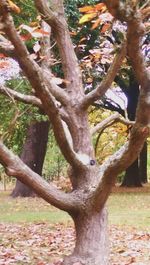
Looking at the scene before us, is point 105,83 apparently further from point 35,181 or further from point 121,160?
point 35,181

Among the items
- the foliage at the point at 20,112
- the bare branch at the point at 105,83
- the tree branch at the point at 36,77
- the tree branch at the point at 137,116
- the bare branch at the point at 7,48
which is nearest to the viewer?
the tree branch at the point at 137,116

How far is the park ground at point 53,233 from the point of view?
7.37m

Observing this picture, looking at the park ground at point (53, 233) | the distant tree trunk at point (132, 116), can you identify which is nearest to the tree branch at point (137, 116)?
the park ground at point (53, 233)

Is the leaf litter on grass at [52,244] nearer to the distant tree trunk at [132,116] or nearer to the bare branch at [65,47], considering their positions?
the bare branch at [65,47]

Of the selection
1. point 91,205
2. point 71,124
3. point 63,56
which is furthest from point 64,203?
point 63,56

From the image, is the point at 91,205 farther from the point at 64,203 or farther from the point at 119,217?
the point at 119,217

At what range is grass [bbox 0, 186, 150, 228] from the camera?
12867mm

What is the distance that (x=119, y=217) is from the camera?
44.0ft

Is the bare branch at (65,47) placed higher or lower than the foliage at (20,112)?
lower

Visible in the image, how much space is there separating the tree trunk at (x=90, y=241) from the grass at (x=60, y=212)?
550 cm

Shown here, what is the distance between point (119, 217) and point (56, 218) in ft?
5.11

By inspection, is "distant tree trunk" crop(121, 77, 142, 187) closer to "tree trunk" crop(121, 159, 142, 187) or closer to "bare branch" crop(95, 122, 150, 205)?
"tree trunk" crop(121, 159, 142, 187)

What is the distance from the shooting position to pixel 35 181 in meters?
5.51

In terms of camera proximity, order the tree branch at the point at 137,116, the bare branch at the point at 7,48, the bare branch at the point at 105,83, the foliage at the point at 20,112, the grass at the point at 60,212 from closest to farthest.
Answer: the tree branch at the point at 137,116 < the bare branch at the point at 7,48 < the bare branch at the point at 105,83 < the foliage at the point at 20,112 < the grass at the point at 60,212
